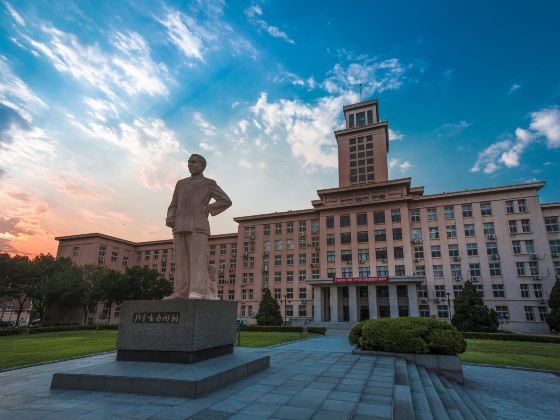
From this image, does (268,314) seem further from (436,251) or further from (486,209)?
(486,209)

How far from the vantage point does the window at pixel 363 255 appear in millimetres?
40812

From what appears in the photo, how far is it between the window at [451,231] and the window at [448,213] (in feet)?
3.77

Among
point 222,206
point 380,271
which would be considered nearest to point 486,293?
point 380,271

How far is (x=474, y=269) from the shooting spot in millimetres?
36406

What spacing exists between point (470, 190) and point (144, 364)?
4151cm

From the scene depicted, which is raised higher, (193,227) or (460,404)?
(193,227)

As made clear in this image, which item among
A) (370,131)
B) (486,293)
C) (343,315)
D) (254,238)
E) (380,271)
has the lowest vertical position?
(343,315)

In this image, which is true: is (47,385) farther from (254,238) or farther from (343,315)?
(254,238)

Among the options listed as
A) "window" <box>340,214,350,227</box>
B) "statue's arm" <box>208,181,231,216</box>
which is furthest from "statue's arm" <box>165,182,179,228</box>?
"window" <box>340,214,350,227</box>

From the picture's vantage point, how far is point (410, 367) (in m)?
8.02

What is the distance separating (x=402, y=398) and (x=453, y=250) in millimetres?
38057

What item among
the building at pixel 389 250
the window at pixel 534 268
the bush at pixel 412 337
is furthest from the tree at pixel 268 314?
the window at pixel 534 268

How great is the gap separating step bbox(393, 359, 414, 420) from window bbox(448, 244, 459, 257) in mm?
35276

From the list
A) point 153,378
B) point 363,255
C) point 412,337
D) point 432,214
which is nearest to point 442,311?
point 363,255
